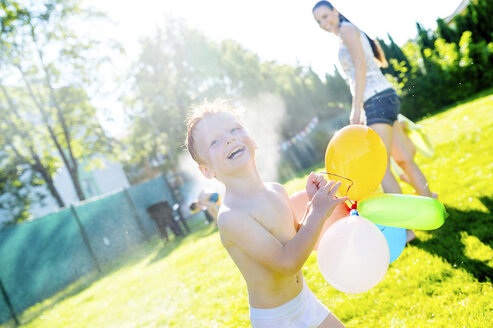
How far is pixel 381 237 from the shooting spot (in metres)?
1.50

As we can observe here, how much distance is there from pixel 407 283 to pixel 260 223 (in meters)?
1.36

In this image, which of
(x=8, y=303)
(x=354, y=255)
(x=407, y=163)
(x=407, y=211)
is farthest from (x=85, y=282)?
(x=407, y=211)

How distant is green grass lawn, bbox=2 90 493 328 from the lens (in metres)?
2.03

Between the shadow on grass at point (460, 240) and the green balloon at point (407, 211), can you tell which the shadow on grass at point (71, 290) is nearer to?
the shadow on grass at point (460, 240)

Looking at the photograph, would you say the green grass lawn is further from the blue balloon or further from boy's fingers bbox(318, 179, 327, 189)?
boy's fingers bbox(318, 179, 327, 189)

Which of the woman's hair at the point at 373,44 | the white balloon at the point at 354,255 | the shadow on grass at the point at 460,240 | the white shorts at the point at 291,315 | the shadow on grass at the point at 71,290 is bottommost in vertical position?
the shadow on grass at the point at 460,240

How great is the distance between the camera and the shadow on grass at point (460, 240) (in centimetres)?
214

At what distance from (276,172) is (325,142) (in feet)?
7.46

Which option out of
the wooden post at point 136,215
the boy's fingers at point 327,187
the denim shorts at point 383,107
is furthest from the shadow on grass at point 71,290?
the boy's fingers at point 327,187

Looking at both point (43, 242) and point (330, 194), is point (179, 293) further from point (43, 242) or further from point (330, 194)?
point (43, 242)

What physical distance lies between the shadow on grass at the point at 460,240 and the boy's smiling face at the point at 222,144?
155cm

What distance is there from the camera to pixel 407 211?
1447mm

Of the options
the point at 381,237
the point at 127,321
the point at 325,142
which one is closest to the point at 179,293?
the point at 127,321

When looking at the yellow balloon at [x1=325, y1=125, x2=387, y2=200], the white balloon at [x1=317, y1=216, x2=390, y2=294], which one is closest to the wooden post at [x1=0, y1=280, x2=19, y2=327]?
the white balloon at [x1=317, y1=216, x2=390, y2=294]
